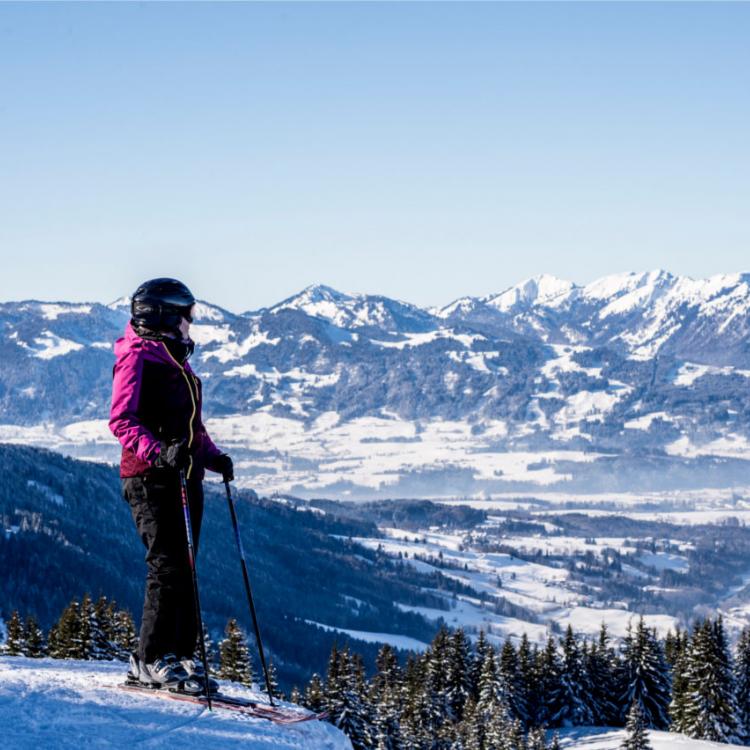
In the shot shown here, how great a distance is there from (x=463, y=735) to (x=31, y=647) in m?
31.4

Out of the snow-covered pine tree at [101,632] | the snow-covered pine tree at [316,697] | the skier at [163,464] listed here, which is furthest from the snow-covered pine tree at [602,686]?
the skier at [163,464]

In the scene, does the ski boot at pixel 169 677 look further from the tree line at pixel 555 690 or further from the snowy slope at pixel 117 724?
the tree line at pixel 555 690

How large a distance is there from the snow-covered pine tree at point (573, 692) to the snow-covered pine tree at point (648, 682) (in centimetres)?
313

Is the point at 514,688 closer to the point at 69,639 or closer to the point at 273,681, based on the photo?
the point at 69,639

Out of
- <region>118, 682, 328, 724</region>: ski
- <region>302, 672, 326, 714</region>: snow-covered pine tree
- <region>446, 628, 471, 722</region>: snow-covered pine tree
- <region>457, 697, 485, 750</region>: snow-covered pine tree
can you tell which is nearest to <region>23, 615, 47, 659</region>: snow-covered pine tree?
<region>302, 672, 326, 714</region>: snow-covered pine tree

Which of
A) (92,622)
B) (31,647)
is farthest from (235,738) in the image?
(31,647)

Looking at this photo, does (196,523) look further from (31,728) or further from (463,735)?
(463,735)

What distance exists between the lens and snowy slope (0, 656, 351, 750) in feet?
35.4

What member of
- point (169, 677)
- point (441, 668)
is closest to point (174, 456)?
point (169, 677)

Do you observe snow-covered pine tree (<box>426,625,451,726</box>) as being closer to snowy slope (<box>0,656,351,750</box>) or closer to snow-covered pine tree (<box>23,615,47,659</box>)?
snow-covered pine tree (<box>23,615,47,659</box>)

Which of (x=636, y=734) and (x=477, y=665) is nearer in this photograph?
(x=636, y=734)

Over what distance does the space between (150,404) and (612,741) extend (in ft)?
234

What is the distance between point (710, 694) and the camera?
243 feet

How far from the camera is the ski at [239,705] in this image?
12.5 m
